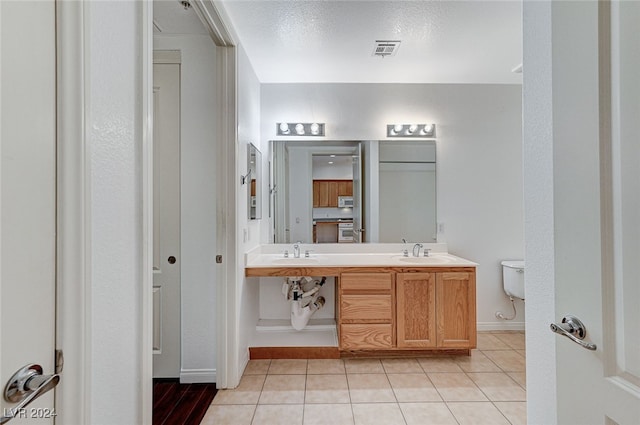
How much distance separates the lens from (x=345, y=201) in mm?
3111

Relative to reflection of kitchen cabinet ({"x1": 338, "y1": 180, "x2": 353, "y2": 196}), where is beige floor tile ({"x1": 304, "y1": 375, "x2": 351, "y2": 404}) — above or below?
→ below

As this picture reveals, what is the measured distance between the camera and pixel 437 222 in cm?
315

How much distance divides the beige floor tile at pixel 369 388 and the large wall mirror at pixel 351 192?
1237mm

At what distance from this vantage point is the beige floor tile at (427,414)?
5.98 feet

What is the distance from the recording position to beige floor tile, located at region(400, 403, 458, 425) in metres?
1.82

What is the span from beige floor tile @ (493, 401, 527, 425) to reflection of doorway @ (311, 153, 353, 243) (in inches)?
67.5

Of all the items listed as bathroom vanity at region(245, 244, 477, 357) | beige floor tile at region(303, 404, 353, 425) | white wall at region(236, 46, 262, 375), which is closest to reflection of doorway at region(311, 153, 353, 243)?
white wall at region(236, 46, 262, 375)

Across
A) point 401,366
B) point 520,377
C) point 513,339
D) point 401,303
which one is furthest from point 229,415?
point 513,339

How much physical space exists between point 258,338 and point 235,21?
2.49 m

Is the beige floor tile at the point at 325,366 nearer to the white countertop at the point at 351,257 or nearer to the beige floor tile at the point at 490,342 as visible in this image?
the white countertop at the point at 351,257

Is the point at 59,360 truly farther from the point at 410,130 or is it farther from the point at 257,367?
the point at 410,130

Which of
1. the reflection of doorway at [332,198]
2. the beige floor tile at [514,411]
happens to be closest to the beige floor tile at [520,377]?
the beige floor tile at [514,411]

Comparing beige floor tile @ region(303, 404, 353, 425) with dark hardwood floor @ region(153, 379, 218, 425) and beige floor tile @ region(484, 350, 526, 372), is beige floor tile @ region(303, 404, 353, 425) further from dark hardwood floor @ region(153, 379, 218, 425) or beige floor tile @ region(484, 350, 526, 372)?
beige floor tile @ region(484, 350, 526, 372)

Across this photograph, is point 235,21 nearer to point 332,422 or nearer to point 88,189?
point 88,189
